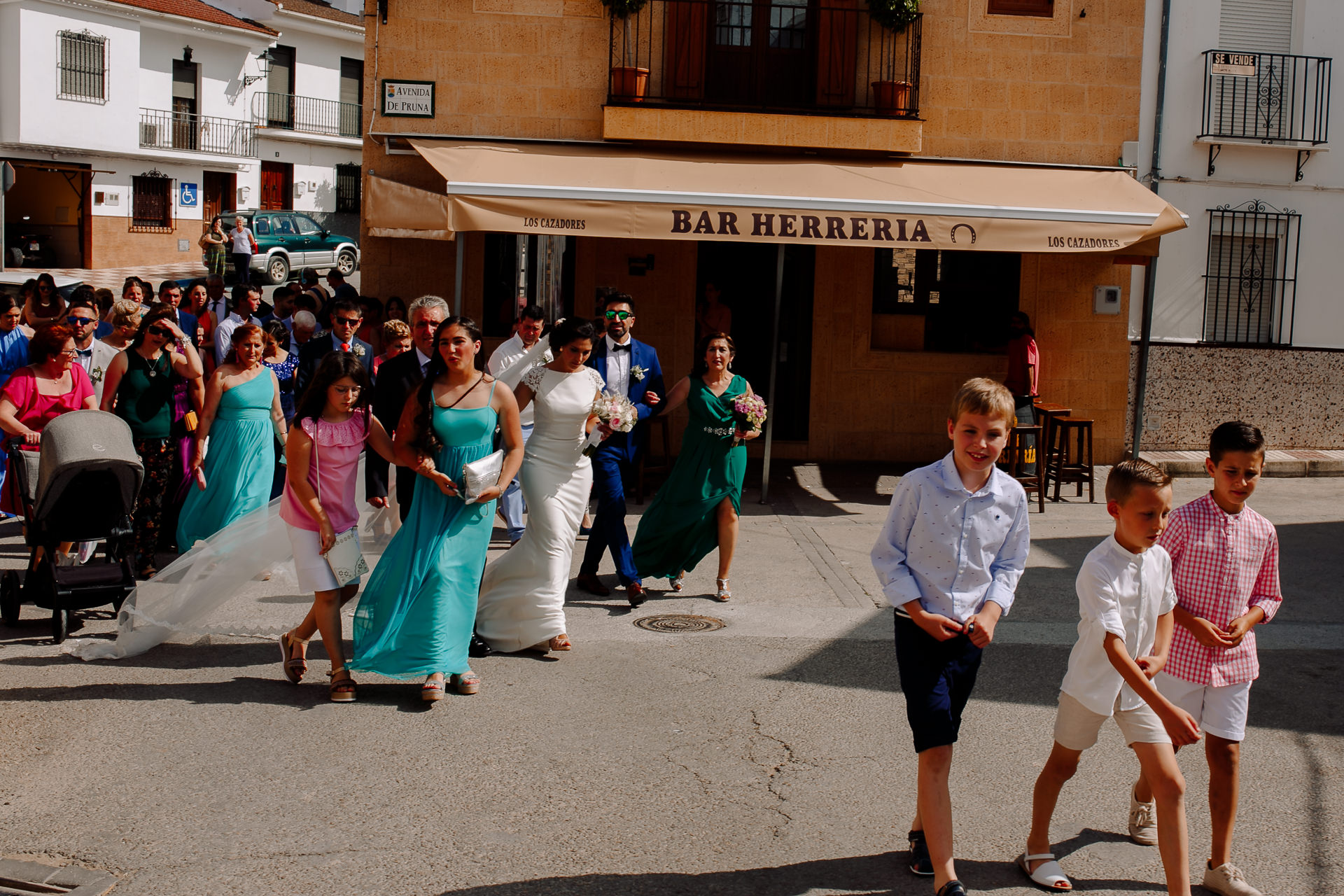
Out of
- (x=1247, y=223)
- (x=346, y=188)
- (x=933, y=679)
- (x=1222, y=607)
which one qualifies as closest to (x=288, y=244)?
(x=346, y=188)

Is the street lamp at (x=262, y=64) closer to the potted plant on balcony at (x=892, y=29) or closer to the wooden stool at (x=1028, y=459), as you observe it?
the potted plant on balcony at (x=892, y=29)

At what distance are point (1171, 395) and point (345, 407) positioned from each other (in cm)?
1132

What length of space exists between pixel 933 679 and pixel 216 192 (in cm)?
4312

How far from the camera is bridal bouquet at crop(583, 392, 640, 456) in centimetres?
748

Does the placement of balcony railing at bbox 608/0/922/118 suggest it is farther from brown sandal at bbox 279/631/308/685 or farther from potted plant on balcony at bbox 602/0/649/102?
brown sandal at bbox 279/631/308/685

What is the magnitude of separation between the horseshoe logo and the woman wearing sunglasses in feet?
21.2

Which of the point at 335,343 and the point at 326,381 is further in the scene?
the point at 335,343

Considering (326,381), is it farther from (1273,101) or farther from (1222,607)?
(1273,101)

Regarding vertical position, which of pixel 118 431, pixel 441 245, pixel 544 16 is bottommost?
pixel 118 431

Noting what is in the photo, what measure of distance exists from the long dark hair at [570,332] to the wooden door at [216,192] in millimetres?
38566

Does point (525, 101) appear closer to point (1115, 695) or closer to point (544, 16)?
point (544, 16)

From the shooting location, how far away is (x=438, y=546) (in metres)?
6.24

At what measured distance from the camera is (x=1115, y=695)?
422cm

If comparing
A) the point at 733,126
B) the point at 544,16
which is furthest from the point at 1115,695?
the point at 544,16
